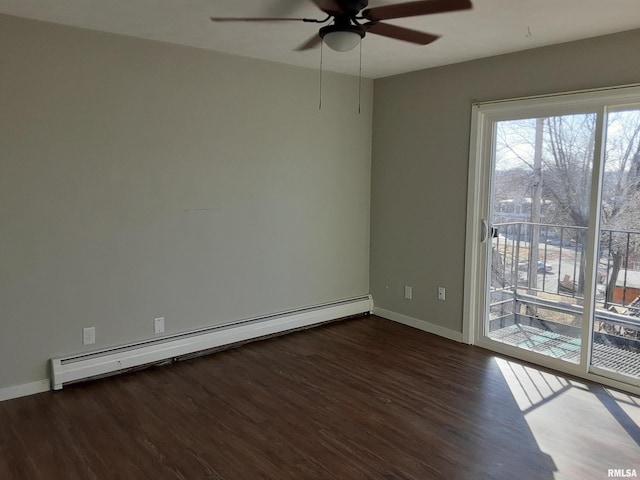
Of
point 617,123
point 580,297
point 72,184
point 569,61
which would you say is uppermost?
point 569,61

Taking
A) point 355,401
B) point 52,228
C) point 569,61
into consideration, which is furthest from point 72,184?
point 569,61

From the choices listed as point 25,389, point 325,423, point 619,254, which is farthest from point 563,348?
point 25,389

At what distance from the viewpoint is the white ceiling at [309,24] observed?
8.83 ft

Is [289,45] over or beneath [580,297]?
over

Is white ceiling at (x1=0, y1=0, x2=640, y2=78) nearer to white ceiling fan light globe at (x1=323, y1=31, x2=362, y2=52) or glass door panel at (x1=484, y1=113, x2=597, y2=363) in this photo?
white ceiling fan light globe at (x1=323, y1=31, x2=362, y2=52)

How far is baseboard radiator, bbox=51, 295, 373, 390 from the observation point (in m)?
3.33

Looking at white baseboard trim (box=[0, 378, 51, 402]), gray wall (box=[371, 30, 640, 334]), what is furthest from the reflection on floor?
white baseboard trim (box=[0, 378, 51, 402])

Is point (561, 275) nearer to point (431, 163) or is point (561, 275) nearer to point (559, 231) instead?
point (559, 231)

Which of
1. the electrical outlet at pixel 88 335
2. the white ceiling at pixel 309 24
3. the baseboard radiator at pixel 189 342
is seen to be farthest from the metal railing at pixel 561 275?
the electrical outlet at pixel 88 335

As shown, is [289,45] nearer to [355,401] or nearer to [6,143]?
[6,143]

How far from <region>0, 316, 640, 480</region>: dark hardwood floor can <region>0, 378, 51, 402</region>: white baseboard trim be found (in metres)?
0.05

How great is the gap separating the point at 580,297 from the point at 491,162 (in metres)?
1.28

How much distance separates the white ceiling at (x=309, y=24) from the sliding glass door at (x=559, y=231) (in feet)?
1.71

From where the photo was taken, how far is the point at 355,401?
3158mm
